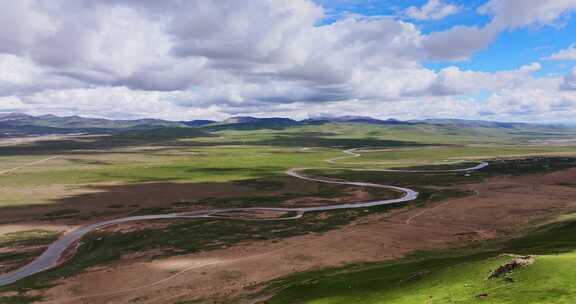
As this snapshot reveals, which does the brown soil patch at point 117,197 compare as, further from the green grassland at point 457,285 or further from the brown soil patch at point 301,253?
the green grassland at point 457,285

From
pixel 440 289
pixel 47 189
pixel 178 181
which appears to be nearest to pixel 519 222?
pixel 440 289

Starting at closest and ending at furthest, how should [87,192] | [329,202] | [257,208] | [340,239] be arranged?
1. [340,239]
2. [257,208]
3. [329,202]
4. [87,192]

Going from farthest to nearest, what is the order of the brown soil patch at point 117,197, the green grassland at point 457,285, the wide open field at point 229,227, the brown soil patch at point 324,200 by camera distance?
the brown soil patch at point 324,200 → the brown soil patch at point 117,197 → the wide open field at point 229,227 → the green grassland at point 457,285

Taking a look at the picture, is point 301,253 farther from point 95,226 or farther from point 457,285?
point 95,226

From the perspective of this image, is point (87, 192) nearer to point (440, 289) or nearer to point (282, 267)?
point (282, 267)

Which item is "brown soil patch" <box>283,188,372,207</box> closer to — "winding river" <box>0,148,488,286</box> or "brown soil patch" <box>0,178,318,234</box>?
"winding river" <box>0,148,488,286</box>

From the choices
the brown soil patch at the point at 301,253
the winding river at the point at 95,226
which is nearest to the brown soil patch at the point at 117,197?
the winding river at the point at 95,226

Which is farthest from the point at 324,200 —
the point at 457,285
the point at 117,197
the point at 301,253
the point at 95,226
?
the point at 457,285

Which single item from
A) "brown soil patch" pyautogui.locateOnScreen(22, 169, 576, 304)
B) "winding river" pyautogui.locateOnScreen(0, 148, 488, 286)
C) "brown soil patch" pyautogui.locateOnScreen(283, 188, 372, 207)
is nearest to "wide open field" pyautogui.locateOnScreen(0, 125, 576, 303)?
"brown soil patch" pyautogui.locateOnScreen(22, 169, 576, 304)
